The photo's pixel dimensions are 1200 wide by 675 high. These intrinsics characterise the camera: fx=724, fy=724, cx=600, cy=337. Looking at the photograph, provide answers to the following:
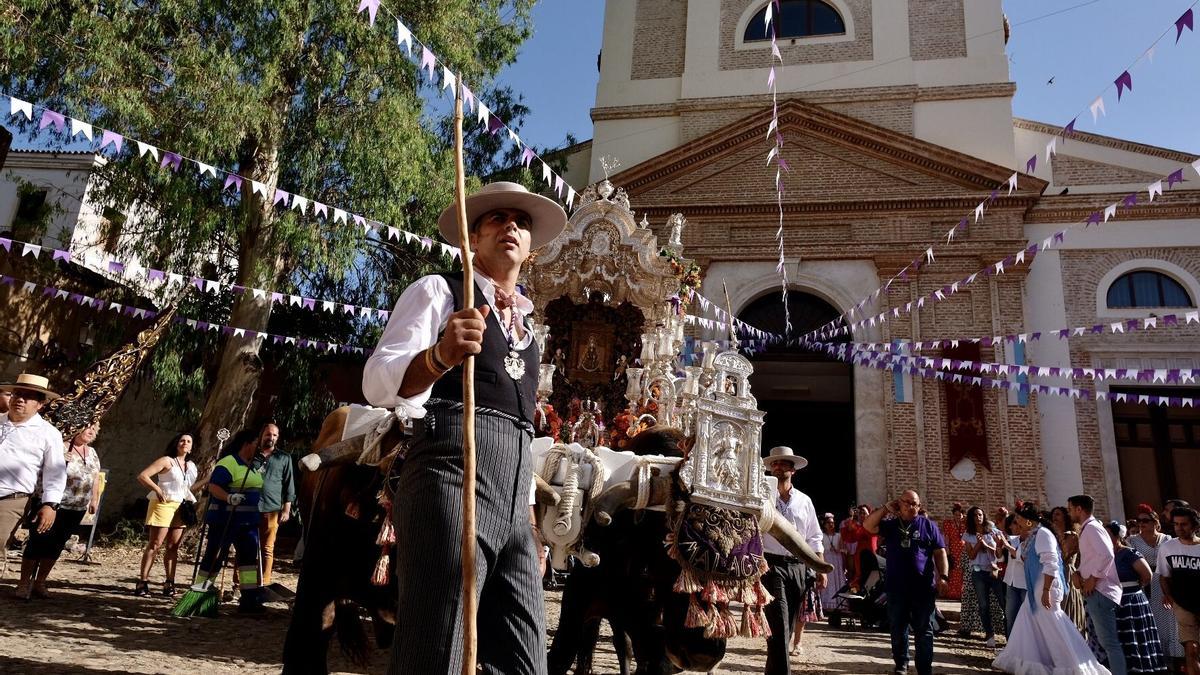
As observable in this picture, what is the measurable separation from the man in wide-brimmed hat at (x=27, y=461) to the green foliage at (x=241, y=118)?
18.6 ft

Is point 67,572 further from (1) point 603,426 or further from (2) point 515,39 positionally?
(2) point 515,39

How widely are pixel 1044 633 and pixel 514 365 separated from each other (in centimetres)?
696

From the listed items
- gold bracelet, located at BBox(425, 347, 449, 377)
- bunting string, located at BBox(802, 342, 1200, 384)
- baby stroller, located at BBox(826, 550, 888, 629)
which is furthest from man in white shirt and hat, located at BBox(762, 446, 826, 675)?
bunting string, located at BBox(802, 342, 1200, 384)

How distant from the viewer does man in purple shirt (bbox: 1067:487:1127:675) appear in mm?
6660

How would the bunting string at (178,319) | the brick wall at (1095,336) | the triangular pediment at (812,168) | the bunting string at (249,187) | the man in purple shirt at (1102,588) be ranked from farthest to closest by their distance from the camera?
the triangular pediment at (812,168) < the brick wall at (1095,336) < the bunting string at (178,319) < the bunting string at (249,187) < the man in purple shirt at (1102,588)

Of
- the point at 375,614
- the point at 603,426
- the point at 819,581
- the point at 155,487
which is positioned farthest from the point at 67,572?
the point at 819,581

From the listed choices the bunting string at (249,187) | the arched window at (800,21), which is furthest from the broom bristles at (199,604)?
the arched window at (800,21)

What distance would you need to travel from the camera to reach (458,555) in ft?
6.25

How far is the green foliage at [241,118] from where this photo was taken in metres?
9.92

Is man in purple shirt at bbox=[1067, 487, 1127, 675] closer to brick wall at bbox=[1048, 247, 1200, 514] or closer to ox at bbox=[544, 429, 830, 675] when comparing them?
ox at bbox=[544, 429, 830, 675]

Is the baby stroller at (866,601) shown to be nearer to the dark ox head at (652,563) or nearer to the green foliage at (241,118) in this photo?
the dark ox head at (652,563)

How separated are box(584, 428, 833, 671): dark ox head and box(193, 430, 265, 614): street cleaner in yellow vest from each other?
4423mm

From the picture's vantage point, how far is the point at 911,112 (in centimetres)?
1702

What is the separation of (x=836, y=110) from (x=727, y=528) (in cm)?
1596
